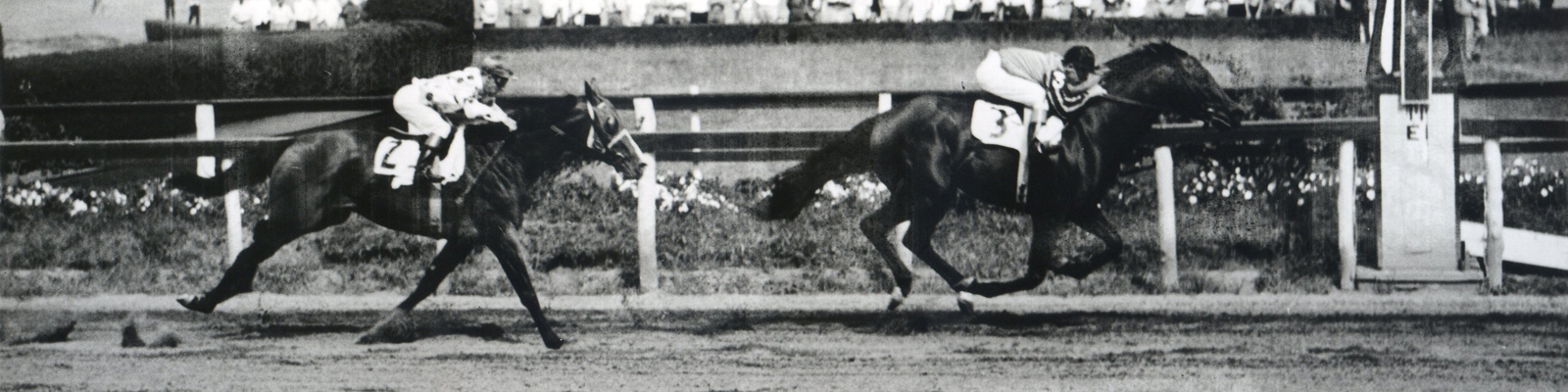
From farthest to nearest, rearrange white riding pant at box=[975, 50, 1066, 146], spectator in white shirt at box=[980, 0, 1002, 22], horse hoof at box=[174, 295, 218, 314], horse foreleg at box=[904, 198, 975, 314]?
horse hoof at box=[174, 295, 218, 314]
spectator in white shirt at box=[980, 0, 1002, 22]
horse foreleg at box=[904, 198, 975, 314]
white riding pant at box=[975, 50, 1066, 146]

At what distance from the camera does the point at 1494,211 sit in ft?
16.6

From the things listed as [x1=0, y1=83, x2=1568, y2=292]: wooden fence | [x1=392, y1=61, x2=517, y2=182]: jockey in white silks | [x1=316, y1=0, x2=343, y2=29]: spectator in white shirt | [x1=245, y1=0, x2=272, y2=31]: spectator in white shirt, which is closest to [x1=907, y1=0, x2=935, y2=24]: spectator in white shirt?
[x1=0, y1=83, x2=1568, y2=292]: wooden fence

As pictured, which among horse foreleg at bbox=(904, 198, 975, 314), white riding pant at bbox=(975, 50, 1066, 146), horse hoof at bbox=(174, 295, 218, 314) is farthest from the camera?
horse hoof at bbox=(174, 295, 218, 314)

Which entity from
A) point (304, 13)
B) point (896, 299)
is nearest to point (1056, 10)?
point (896, 299)

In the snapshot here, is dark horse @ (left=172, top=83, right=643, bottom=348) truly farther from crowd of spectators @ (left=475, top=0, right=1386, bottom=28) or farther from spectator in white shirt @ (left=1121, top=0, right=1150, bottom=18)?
spectator in white shirt @ (left=1121, top=0, right=1150, bottom=18)

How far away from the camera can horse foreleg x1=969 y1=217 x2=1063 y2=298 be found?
16.3 feet

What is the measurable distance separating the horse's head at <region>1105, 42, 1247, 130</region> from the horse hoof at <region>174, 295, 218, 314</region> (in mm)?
3813

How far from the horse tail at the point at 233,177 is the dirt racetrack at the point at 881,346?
479 millimetres

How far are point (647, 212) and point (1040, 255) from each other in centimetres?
158

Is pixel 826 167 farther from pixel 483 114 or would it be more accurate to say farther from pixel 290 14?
pixel 290 14

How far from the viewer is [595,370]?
5070mm

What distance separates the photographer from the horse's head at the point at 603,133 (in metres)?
5.01

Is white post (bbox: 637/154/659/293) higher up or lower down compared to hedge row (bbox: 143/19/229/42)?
lower down

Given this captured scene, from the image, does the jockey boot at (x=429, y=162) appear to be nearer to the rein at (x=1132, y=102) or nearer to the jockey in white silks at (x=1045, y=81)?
the jockey in white silks at (x=1045, y=81)
